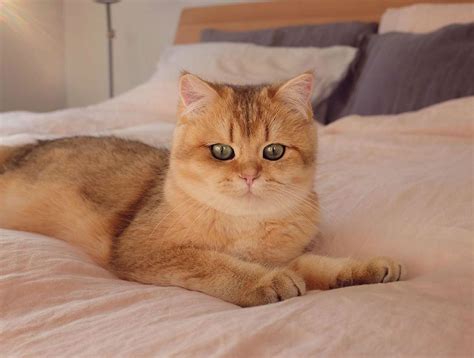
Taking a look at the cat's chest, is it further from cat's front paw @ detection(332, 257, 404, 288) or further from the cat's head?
cat's front paw @ detection(332, 257, 404, 288)

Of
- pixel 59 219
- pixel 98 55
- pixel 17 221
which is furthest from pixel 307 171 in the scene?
pixel 98 55

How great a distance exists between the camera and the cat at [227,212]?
3.27ft

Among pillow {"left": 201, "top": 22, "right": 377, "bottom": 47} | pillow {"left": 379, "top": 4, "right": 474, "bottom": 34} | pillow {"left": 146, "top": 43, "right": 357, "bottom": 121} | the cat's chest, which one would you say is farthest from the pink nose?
pillow {"left": 201, "top": 22, "right": 377, "bottom": 47}

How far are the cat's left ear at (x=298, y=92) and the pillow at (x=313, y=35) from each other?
169 cm

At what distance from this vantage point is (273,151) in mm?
1114

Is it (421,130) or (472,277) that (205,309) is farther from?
(421,130)

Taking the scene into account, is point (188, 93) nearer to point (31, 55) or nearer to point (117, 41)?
point (117, 41)

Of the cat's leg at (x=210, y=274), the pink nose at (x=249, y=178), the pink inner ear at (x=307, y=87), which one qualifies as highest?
the pink inner ear at (x=307, y=87)

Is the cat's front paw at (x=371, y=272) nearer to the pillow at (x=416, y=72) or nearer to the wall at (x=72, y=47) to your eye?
the pillow at (x=416, y=72)

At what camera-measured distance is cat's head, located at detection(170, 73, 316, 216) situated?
3.52 feet

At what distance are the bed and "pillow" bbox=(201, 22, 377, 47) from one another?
1249 mm

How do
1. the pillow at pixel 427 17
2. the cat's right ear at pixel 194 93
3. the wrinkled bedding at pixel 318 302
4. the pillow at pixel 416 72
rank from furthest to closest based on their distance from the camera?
the pillow at pixel 427 17 < the pillow at pixel 416 72 < the cat's right ear at pixel 194 93 < the wrinkled bedding at pixel 318 302

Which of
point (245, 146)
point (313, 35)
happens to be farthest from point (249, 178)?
point (313, 35)

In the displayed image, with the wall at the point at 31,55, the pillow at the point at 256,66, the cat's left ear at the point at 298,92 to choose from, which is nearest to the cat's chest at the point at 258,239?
the cat's left ear at the point at 298,92
